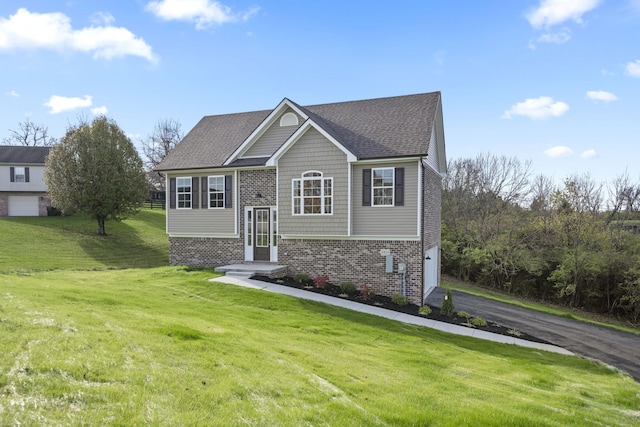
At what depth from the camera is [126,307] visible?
8.48m

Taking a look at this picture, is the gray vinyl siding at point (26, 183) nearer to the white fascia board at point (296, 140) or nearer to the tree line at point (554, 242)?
the white fascia board at point (296, 140)

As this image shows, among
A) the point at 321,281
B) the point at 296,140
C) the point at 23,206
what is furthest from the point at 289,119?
the point at 23,206

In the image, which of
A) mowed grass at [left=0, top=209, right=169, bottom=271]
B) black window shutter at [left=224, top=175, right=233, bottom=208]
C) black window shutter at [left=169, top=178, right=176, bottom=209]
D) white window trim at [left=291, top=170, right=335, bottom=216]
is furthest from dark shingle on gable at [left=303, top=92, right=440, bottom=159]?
mowed grass at [left=0, top=209, right=169, bottom=271]

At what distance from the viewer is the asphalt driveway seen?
11.6 metres

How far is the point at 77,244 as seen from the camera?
25.1m

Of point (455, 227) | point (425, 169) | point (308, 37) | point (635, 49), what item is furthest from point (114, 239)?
point (635, 49)

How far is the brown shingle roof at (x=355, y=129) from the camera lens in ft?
49.4

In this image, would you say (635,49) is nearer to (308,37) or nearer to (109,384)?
→ (308,37)

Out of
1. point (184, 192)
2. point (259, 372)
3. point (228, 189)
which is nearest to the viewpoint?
→ point (259, 372)

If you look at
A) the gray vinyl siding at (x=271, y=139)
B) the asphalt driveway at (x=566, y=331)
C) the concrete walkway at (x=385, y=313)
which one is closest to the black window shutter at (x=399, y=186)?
the concrete walkway at (x=385, y=313)

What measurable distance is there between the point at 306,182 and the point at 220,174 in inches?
176

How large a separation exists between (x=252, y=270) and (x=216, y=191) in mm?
4349

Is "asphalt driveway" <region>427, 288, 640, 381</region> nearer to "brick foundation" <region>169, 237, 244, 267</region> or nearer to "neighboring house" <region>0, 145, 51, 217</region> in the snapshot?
"brick foundation" <region>169, 237, 244, 267</region>

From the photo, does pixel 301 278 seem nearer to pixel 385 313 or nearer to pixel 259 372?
pixel 385 313
